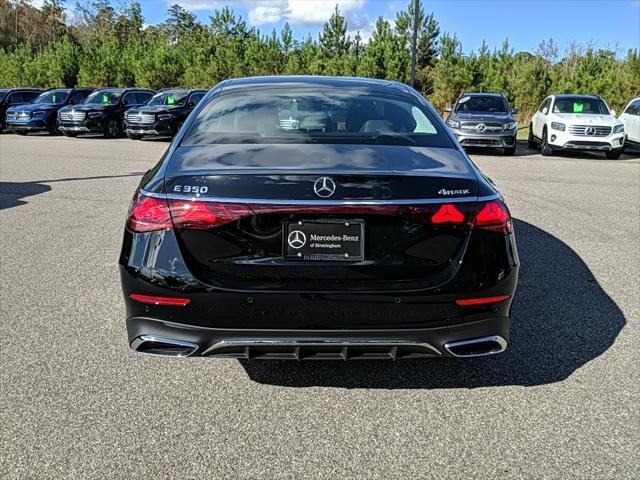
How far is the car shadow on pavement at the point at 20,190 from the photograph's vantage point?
9070 millimetres

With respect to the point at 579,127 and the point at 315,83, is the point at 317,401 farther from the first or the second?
the point at 579,127

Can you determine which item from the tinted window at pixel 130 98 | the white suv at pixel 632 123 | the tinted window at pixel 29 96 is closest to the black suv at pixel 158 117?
the tinted window at pixel 130 98

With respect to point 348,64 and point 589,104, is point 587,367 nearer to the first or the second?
point 589,104

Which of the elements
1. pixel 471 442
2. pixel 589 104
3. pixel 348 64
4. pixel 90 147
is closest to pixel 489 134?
pixel 589 104

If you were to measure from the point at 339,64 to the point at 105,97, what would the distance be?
14.3 meters

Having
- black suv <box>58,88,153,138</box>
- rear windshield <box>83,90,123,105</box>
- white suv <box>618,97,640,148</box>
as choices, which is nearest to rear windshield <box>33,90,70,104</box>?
black suv <box>58,88,153,138</box>

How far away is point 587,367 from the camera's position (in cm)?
371

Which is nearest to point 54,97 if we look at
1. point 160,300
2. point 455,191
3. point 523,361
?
point 160,300

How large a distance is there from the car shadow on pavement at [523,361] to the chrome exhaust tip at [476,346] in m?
0.49

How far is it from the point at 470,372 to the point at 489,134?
13996mm

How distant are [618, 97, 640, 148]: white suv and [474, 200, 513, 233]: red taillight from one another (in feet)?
56.6

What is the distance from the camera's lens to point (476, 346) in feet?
9.97

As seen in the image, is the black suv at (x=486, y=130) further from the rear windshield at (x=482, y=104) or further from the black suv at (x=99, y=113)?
the black suv at (x=99, y=113)

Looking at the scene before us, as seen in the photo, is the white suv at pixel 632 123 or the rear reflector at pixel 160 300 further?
the white suv at pixel 632 123
